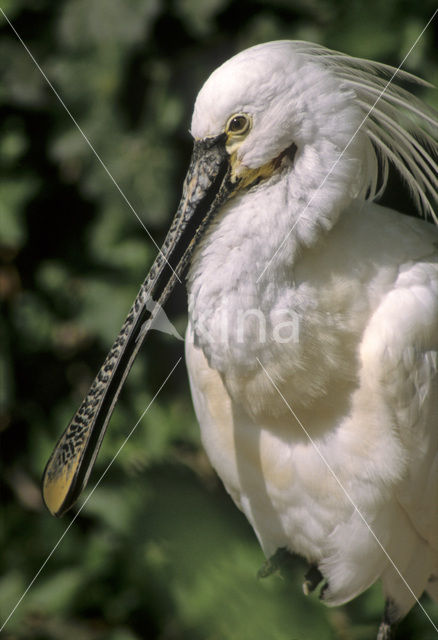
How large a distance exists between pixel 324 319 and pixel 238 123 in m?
0.31

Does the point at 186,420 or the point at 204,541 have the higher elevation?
the point at 204,541

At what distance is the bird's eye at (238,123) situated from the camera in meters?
1.07

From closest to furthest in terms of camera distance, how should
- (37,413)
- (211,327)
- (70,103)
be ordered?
A: 1. (211,327)
2. (70,103)
3. (37,413)

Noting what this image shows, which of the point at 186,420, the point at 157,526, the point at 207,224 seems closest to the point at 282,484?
the point at 157,526

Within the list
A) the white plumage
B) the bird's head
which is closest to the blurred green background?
the white plumage

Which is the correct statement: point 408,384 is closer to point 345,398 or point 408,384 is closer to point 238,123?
point 345,398

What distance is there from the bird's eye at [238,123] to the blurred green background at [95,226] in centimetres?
73

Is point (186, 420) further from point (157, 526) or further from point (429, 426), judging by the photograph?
point (157, 526)

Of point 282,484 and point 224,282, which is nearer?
point 224,282

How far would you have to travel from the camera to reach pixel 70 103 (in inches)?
80.7

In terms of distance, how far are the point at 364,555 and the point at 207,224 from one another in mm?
634

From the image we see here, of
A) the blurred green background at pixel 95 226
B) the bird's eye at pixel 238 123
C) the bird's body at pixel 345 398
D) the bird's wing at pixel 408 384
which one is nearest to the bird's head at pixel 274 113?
the bird's eye at pixel 238 123

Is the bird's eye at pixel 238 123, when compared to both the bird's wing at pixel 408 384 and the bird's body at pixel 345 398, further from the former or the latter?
the bird's wing at pixel 408 384

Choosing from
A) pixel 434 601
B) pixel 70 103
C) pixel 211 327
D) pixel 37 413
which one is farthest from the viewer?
pixel 37 413
